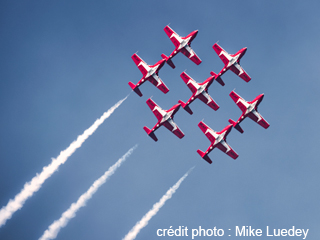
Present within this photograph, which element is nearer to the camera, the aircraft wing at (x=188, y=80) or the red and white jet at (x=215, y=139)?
the red and white jet at (x=215, y=139)

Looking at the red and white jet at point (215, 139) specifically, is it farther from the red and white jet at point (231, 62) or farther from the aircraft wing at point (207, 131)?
the red and white jet at point (231, 62)

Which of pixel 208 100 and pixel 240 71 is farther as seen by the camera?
pixel 240 71

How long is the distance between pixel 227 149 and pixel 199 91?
1565 centimetres

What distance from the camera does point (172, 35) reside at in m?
94.5

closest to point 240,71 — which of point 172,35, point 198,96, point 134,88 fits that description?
point 198,96

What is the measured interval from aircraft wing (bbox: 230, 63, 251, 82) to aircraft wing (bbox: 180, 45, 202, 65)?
8.43 m

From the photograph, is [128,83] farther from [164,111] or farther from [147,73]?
[164,111]

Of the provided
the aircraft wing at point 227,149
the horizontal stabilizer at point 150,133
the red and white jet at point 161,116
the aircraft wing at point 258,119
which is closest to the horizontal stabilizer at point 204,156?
the aircraft wing at point 227,149

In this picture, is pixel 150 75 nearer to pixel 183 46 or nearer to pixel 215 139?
pixel 183 46

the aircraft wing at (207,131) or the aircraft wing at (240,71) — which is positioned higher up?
the aircraft wing at (240,71)

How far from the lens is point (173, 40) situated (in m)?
94.2

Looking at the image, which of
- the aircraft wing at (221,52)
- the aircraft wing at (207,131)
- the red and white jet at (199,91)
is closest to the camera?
the red and white jet at (199,91)

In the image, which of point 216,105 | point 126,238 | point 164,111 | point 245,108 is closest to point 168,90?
point 164,111

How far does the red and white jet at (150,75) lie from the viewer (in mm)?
91438
